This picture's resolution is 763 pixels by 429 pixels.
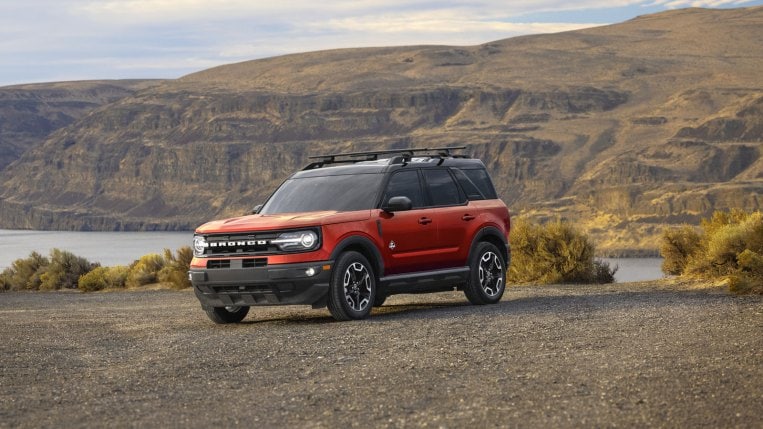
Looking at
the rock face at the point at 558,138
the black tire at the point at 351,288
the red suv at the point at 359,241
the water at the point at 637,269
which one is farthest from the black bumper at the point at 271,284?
the rock face at the point at 558,138

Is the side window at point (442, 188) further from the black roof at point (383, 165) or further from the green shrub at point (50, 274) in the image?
the green shrub at point (50, 274)

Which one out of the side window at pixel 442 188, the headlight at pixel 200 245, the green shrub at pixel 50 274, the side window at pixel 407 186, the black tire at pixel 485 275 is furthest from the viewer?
the green shrub at pixel 50 274

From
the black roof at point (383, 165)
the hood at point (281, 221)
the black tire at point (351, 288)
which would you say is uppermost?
the black roof at point (383, 165)

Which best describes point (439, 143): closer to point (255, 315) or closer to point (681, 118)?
point (681, 118)

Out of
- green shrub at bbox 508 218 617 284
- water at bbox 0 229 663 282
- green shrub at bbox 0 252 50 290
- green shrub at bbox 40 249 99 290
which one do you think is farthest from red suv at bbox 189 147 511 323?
water at bbox 0 229 663 282

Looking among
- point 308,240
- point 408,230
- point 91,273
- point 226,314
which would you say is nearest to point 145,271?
point 91,273

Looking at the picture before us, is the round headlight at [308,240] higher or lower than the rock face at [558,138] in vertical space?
higher

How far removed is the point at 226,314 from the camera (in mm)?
14086

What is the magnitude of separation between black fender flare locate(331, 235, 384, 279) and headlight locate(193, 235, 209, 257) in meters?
1.52

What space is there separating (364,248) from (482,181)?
2.66m

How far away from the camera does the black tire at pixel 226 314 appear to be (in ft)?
45.9

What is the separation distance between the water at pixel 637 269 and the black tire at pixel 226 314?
50.7 meters

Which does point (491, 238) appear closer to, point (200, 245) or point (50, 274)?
point (200, 245)

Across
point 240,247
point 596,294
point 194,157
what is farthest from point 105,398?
point 194,157
